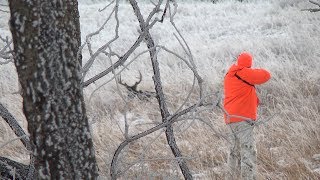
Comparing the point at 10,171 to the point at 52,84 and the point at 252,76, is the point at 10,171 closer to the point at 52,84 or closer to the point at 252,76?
the point at 52,84

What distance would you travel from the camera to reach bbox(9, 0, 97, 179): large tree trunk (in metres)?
0.96

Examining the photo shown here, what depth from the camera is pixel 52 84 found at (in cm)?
98

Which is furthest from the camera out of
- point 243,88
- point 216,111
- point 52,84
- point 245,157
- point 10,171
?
point 216,111

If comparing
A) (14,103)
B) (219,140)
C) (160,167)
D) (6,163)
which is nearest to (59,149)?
(6,163)

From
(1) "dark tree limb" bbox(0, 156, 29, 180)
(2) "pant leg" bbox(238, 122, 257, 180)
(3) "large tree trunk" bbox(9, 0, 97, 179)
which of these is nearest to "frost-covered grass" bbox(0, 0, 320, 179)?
(2) "pant leg" bbox(238, 122, 257, 180)

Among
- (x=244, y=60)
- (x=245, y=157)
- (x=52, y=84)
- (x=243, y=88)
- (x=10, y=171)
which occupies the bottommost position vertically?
(x=245, y=157)

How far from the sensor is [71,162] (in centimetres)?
103

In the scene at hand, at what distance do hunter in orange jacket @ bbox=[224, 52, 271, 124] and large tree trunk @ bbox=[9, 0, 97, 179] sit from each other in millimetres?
3503

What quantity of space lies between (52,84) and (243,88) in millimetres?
3678

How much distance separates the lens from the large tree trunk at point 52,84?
0.96 metres

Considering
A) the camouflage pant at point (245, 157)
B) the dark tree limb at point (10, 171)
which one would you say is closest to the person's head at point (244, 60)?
the camouflage pant at point (245, 157)

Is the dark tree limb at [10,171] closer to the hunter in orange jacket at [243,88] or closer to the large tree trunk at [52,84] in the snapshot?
the large tree trunk at [52,84]

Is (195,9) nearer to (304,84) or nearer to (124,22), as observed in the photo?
(124,22)

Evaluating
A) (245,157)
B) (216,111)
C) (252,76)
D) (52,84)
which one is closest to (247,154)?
(245,157)
